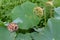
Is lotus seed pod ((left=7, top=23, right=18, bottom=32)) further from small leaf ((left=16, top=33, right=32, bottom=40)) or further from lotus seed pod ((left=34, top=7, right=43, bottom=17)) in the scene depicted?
lotus seed pod ((left=34, top=7, right=43, bottom=17))

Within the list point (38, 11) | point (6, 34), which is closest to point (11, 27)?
point (6, 34)

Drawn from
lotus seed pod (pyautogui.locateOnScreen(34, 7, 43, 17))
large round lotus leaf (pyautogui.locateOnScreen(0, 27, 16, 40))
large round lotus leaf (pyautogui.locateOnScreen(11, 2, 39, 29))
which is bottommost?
large round lotus leaf (pyautogui.locateOnScreen(0, 27, 16, 40))

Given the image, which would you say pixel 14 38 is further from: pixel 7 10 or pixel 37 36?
pixel 7 10

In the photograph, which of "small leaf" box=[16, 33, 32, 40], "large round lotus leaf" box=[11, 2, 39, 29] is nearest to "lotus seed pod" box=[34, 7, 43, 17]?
"large round lotus leaf" box=[11, 2, 39, 29]

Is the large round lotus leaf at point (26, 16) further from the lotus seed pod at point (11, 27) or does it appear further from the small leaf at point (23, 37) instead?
the lotus seed pod at point (11, 27)

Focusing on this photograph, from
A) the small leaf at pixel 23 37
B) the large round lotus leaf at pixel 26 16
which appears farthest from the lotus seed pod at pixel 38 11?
the small leaf at pixel 23 37

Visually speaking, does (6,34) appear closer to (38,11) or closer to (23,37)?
(23,37)

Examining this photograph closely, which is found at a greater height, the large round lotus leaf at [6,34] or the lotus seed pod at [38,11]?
the lotus seed pod at [38,11]

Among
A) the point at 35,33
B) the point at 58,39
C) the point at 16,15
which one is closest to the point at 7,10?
the point at 16,15
